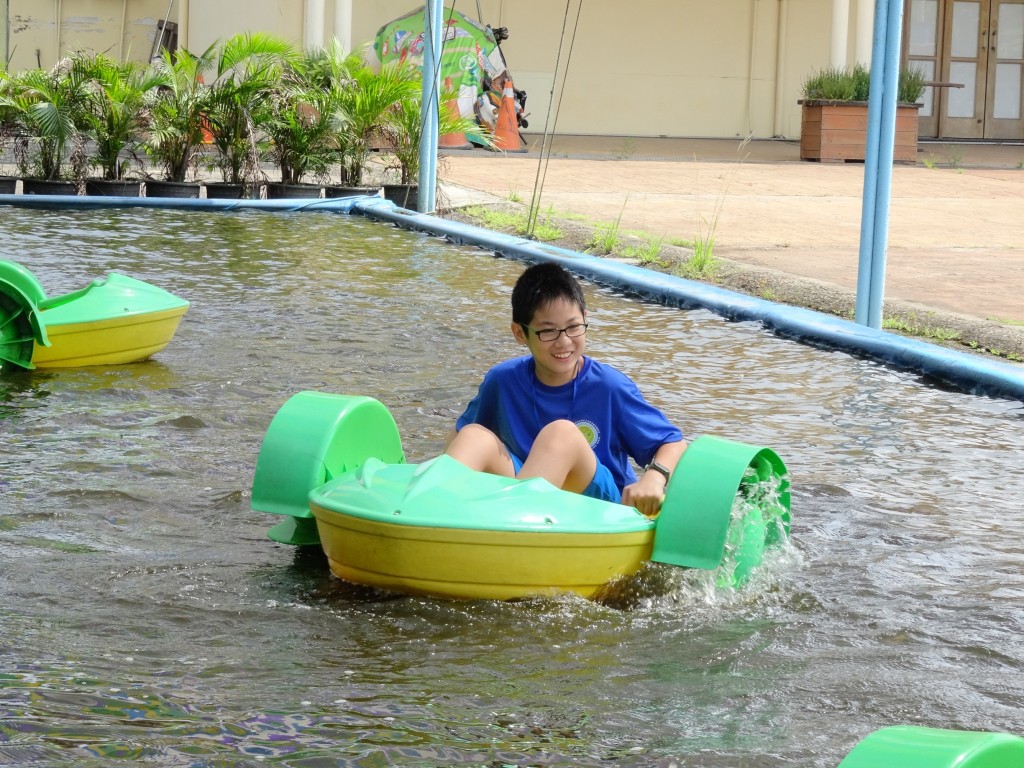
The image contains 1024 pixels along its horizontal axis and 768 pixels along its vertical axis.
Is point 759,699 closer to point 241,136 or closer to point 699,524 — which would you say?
point 699,524

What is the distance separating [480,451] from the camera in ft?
10.6

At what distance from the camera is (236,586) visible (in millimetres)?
3096

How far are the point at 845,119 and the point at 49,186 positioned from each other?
31.7ft

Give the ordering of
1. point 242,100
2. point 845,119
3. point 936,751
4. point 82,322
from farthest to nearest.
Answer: point 845,119
point 242,100
point 82,322
point 936,751

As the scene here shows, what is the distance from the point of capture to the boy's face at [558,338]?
327 cm

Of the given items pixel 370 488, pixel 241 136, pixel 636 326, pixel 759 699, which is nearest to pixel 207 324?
pixel 636 326

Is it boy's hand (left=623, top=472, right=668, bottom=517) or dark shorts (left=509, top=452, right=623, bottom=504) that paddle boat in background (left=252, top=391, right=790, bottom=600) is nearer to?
boy's hand (left=623, top=472, right=668, bottom=517)

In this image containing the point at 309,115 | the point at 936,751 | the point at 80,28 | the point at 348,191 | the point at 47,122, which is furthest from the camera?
the point at 80,28

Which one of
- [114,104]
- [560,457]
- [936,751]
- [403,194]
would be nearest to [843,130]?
[403,194]

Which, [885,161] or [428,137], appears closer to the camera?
[885,161]

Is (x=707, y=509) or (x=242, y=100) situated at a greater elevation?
(x=242, y=100)

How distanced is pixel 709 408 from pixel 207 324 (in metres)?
2.50

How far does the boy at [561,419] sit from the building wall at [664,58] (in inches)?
623

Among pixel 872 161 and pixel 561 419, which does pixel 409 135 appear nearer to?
pixel 872 161
